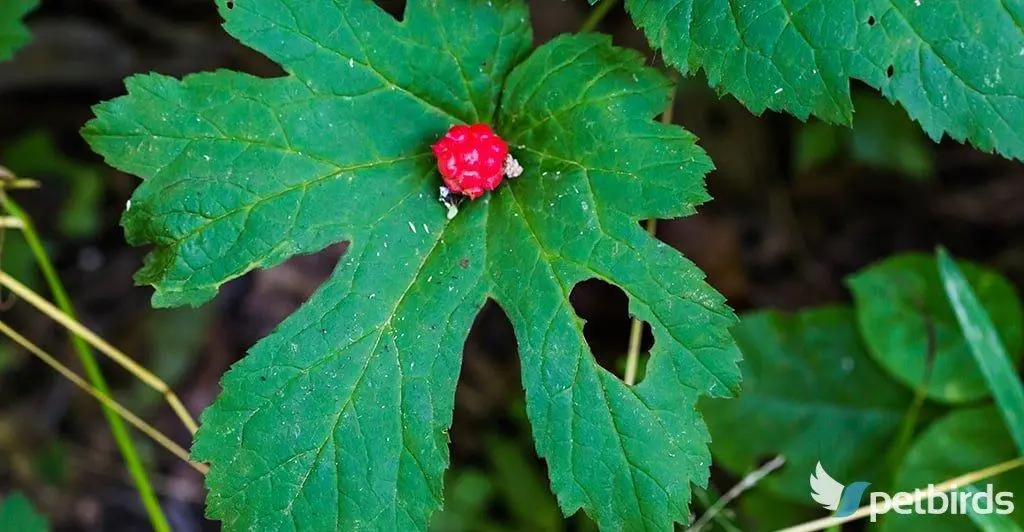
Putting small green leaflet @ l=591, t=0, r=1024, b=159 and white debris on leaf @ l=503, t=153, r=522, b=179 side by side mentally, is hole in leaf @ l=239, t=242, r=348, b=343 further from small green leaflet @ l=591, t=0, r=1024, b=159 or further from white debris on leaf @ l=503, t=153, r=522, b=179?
small green leaflet @ l=591, t=0, r=1024, b=159

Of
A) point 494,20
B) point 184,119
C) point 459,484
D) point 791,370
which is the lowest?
point 459,484

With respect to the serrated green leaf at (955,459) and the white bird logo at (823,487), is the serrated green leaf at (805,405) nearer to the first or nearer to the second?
the white bird logo at (823,487)

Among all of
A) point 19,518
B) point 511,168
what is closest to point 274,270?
point 19,518

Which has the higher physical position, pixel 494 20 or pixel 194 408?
pixel 494 20

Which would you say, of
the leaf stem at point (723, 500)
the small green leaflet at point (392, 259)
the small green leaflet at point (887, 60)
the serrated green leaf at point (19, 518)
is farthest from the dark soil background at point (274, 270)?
the small green leaflet at point (887, 60)

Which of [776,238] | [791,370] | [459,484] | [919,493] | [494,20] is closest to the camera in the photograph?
[494,20]

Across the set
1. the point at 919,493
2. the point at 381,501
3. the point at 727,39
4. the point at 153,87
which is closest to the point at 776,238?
the point at 919,493

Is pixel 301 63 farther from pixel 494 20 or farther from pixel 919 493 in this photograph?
pixel 919 493
